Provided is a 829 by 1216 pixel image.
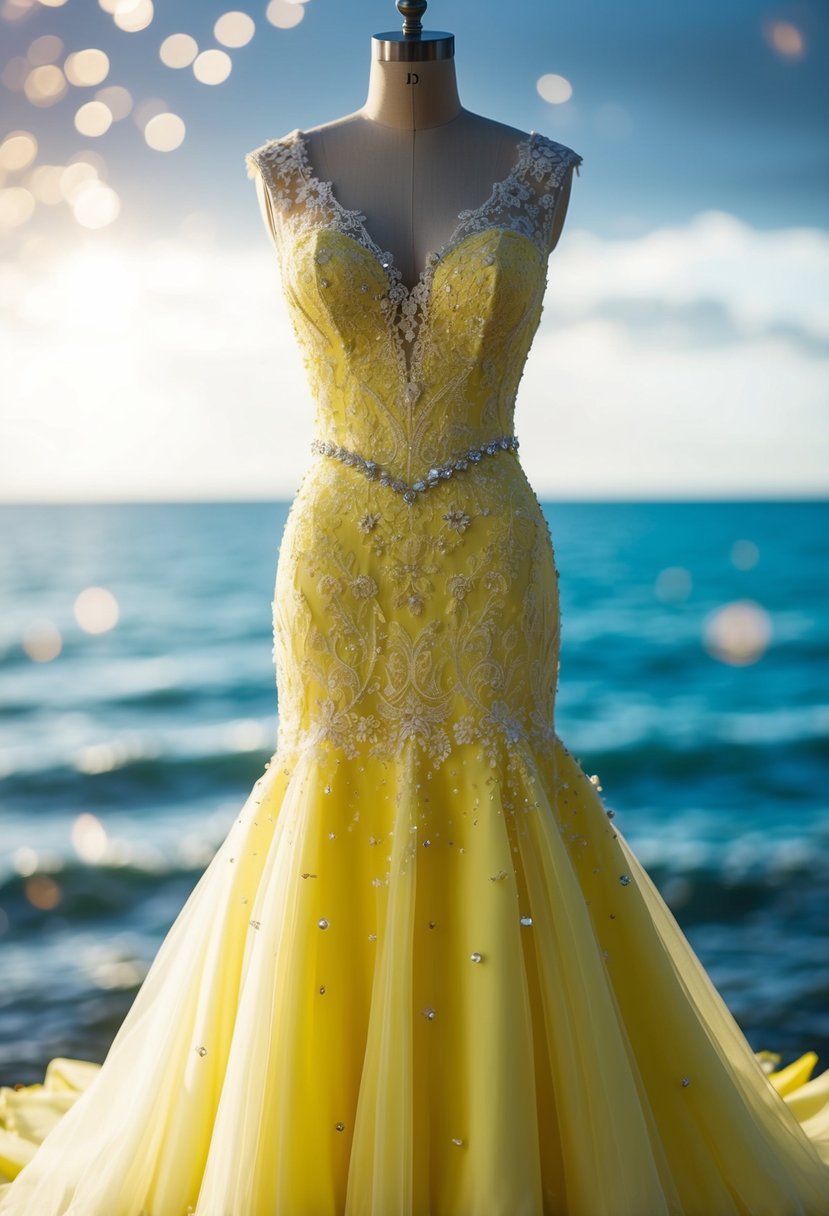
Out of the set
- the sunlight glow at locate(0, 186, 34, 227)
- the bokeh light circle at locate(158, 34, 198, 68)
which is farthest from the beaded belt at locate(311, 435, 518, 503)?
the sunlight glow at locate(0, 186, 34, 227)

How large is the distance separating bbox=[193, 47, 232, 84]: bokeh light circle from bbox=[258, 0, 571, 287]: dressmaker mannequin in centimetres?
840

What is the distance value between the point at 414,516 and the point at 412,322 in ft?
1.03

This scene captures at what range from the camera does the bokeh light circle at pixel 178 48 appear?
988 cm

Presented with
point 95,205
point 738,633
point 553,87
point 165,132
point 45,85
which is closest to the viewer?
point 553,87

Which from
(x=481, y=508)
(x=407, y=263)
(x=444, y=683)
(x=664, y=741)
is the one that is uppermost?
(x=407, y=263)

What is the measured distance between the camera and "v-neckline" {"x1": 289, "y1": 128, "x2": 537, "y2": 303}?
2.01 metres

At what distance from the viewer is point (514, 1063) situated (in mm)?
1803

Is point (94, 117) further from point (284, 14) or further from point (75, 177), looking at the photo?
point (284, 14)

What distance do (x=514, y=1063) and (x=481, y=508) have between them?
0.84m

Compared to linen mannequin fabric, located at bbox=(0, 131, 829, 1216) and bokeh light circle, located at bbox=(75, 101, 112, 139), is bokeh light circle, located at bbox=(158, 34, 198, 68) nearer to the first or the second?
bokeh light circle, located at bbox=(75, 101, 112, 139)

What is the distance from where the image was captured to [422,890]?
1.96 meters

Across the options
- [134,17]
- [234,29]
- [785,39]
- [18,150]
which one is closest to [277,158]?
[234,29]

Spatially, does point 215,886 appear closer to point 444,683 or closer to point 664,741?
point 444,683

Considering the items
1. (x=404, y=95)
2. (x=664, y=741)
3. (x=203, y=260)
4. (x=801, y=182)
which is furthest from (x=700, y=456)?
(x=404, y=95)
